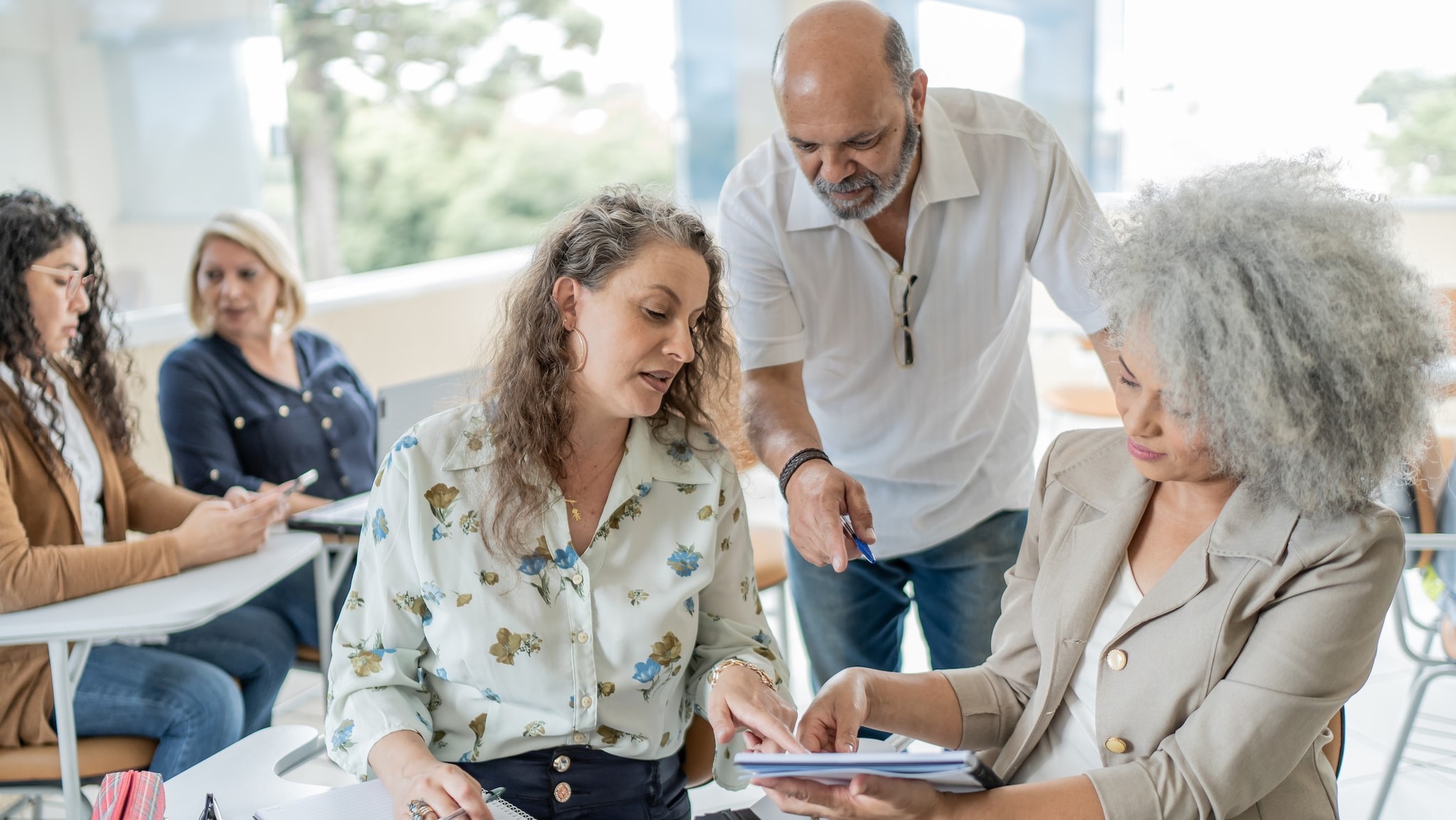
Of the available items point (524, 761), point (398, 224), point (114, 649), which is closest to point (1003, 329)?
point (524, 761)

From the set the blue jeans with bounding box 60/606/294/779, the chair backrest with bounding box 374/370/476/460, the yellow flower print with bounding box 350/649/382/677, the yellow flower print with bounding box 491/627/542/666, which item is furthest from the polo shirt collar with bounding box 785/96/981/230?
the blue jeans with bounding box 60/606/294/779

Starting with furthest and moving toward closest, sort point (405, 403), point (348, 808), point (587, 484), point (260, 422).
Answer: point (260, 422) → point (405, 403) → point (587, 484) → point (348, 808)

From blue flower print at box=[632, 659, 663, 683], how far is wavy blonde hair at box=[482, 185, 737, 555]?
0.22 m

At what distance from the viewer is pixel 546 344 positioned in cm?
162

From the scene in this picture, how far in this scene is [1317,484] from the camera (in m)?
1.20

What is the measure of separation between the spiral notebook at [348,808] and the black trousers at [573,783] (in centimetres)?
10

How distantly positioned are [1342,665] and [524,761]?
3.15 feet

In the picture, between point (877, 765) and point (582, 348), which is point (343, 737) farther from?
point (877, 765)

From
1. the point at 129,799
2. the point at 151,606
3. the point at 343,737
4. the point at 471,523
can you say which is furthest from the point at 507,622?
the point at 151,606

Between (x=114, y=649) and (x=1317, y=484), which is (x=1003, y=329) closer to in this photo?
(x=1317, y=484)

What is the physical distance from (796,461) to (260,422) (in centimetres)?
183

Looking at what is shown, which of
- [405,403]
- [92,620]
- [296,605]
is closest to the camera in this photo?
[92,620]

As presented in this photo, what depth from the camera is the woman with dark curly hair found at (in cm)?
205

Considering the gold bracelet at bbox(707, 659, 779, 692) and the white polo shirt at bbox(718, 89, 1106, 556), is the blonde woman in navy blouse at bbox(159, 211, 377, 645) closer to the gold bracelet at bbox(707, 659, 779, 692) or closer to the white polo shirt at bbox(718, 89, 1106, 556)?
the white polo shirt at bbox(718, 89, 1106, 556)
